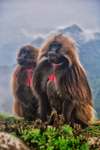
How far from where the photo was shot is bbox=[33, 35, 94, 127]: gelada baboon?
6.58 metres

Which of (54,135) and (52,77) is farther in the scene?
(52,77)

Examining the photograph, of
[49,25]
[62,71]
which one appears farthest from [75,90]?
[49,25]

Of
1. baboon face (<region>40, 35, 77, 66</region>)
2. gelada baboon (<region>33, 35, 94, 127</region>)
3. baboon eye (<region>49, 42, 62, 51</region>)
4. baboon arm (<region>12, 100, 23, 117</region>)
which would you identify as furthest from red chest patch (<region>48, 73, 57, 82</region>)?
baboon arm (<region>12, 100, 23, 117</region>)

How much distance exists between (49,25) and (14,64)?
45 cm

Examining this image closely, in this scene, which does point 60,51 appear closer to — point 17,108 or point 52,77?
point 52,77

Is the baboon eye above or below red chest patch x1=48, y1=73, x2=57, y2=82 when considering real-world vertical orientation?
above

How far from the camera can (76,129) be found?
6.52 m

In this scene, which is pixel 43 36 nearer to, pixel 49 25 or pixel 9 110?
pixel 49 25

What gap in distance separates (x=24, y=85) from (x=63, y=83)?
34cm

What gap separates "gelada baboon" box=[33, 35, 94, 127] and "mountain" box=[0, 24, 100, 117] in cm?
6

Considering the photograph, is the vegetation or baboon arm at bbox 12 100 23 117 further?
baboon arm at bbox 12 100 23 117

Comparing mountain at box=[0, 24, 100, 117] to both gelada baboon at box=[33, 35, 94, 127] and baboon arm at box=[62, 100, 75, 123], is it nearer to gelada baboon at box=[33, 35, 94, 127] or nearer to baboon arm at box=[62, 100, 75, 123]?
gelada baboon at box=[33, 35, 94, 127]

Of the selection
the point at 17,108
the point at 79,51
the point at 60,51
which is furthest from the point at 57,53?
the point at 17,108

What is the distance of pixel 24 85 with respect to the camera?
22.0 ft
